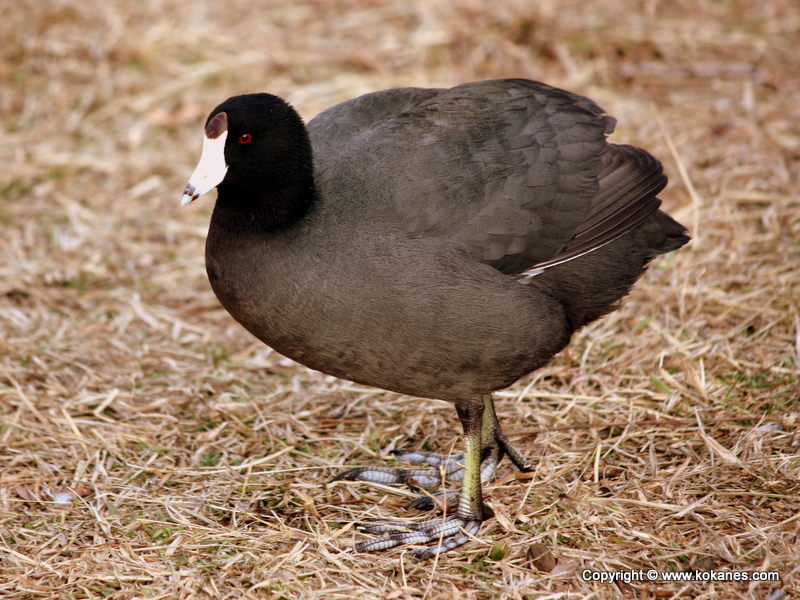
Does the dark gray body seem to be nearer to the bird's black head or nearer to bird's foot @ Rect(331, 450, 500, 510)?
the bird's black head

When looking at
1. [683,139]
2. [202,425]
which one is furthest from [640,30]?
[202,425]

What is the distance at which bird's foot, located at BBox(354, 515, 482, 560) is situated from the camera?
2.87 meters

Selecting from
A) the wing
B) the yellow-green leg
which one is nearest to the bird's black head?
the wing

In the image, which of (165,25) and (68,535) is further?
(165,25)

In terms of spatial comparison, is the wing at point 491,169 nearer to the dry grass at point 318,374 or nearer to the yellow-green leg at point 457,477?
the yellow-green leg at point 457,477

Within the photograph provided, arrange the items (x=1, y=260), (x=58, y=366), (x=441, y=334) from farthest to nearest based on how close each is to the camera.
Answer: (x=1, y=260) < (x=58, y=366) < (x=441, y=334)

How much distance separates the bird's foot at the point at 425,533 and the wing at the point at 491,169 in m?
0.91

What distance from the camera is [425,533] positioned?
298cm

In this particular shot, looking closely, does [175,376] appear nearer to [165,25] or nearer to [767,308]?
[767,308]

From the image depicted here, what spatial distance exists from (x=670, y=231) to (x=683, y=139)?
84.2 inches

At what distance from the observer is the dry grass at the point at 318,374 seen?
2.78 metres

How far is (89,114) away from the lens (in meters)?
5.78

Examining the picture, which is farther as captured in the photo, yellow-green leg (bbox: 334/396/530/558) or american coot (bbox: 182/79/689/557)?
yellow-green leg (bbox: 334/396/530/558)

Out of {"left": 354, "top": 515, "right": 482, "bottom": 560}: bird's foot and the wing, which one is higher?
the wing
